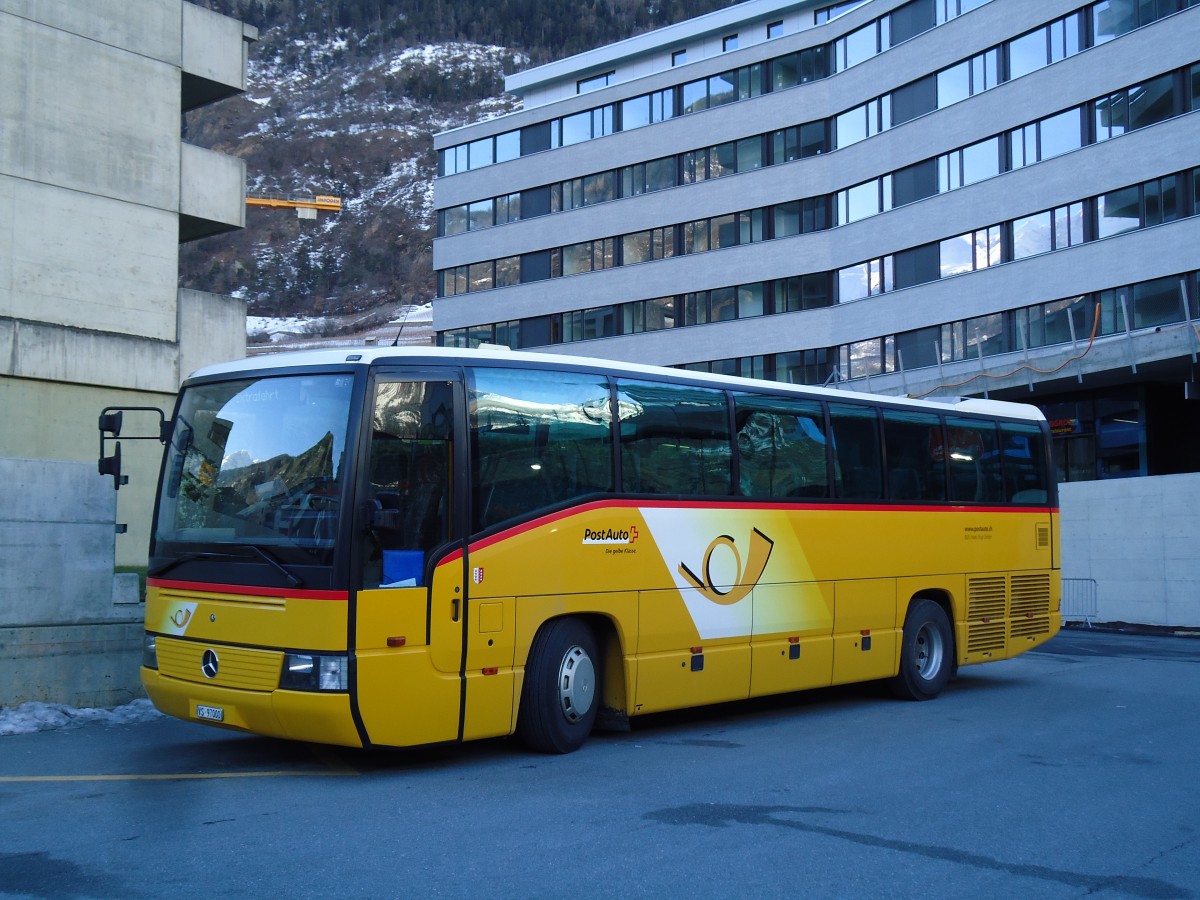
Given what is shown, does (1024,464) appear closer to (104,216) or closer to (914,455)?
(914,455)

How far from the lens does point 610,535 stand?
414 inches

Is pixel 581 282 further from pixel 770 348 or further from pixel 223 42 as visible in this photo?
pixel 223 42

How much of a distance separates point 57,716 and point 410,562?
4345 mm

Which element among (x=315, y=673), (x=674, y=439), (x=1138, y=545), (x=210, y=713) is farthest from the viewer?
(x=1138, y=545)

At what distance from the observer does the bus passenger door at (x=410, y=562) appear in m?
8.73

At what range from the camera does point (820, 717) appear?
1270cm

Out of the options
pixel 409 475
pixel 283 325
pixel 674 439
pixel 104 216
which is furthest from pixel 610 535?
pixel 283 325

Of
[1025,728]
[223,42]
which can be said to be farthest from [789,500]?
[223,42]

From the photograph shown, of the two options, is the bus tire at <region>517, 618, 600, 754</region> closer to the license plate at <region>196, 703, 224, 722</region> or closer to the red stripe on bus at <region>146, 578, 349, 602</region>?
the red stripe on bus at <region>146, 578, 349, 602</region>

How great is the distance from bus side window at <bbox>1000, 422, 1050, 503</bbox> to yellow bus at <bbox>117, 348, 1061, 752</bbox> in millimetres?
3067

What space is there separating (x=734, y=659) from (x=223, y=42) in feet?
82.6

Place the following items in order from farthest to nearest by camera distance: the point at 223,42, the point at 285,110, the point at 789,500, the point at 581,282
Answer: the point at 285,110
the point at 581,282
the point at 223,42
the point at 789,500

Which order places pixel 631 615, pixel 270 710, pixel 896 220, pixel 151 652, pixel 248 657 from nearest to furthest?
pixel 270 710 → pixel 248 657 → pixel 151 652 → pixel 631 615 → pixel 896 220

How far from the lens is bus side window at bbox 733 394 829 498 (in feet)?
39.6
